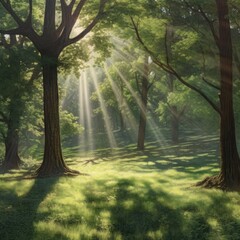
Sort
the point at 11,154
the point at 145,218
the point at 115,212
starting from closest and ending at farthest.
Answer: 1. the point at 145,218
2. the point at 115,212
3. the point at 11,154

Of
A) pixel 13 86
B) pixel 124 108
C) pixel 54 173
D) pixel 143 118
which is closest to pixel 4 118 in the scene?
pixel 13 86

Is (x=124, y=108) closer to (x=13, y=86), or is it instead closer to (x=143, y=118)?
(x=143, y=118)

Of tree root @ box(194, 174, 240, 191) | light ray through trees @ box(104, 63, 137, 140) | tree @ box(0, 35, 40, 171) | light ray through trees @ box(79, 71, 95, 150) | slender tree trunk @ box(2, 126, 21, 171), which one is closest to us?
tree root @ box(194, 174, 240, 191)

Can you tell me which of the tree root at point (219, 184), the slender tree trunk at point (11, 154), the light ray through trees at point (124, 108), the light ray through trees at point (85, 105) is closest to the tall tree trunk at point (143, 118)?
the light ray through trees at point (124, 108)

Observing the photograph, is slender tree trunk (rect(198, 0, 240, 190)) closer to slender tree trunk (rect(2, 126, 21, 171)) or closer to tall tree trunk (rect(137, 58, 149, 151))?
slender tree trunk (rect(2, 126, 21, 171))

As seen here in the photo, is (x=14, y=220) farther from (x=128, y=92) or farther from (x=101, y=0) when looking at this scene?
(x=128, y=92)

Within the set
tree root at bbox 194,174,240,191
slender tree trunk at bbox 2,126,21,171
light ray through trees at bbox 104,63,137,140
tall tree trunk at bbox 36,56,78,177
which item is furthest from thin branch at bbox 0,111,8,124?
light ray through trees at bbox 104,63,137,140

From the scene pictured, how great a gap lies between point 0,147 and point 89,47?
17.3 m

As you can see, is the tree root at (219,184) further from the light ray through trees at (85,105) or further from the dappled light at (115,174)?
the light ray through trees at (85,105)

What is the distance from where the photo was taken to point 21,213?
10.1 metres

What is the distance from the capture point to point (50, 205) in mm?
11016

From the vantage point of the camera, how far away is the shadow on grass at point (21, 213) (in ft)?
28.0

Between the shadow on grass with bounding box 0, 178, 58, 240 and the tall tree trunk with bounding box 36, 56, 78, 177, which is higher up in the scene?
the tall tree trunk with bounding box 36, 56, 78, 177

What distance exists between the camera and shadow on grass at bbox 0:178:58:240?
336 inches
